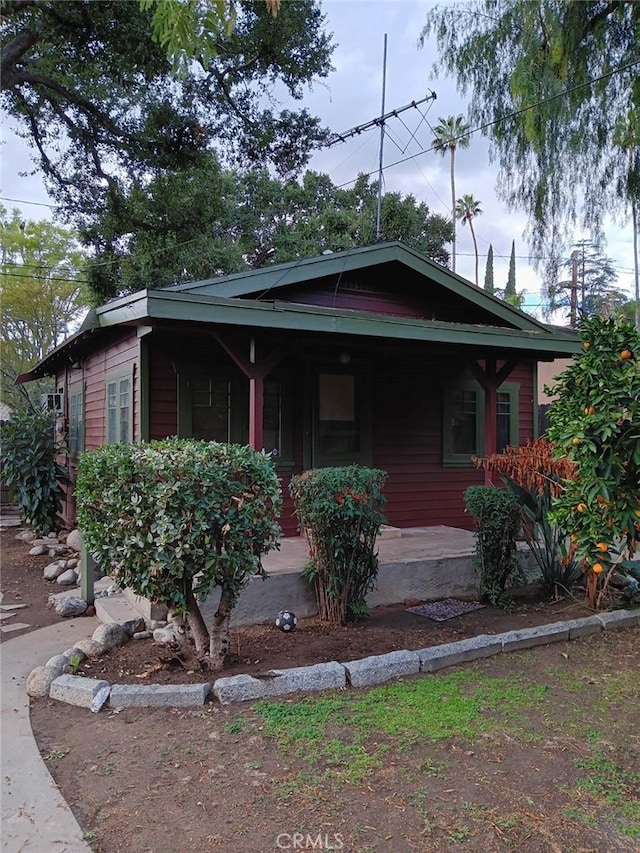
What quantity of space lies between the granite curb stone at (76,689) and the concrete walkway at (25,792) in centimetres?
17

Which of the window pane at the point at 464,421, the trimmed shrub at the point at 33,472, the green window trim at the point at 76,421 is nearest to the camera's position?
the window pane at the point at 464,421

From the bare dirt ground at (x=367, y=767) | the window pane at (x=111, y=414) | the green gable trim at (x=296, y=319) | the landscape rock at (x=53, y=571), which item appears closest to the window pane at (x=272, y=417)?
the green gable trim at (x=296, y=319)

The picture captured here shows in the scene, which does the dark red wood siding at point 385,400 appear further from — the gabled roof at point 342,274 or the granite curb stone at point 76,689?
the granite curb stone at point 76,689

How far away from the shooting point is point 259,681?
131 inches

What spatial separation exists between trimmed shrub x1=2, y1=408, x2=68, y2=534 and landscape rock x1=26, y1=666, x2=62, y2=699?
5.94 m

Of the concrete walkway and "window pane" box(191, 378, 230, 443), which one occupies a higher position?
"window pane" box(191, 378, 230, 443)

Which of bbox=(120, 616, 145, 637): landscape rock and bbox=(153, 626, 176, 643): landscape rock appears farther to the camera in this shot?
bbox=(120, 616, 145, 637): landscape rock

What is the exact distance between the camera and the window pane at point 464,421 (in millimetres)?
8539

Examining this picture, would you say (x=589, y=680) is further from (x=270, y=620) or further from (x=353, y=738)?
(x=270, y=620)

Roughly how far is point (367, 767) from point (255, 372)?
376cm

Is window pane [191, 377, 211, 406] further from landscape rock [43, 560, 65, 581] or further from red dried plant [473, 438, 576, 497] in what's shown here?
red dried plant [473, 438, 576, 497]

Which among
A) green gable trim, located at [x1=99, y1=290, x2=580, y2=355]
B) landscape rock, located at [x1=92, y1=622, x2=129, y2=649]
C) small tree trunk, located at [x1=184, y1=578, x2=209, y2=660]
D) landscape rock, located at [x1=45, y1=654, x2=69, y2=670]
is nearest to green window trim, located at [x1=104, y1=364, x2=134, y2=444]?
green gable trim, located at [x1=99, y1=290, x2=580, y2=355]

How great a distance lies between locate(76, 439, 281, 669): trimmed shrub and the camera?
11.0 ft

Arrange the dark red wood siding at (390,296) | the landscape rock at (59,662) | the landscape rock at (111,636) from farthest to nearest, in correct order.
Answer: the dark red wood siding at (390,296), the landscape rock at (111,636), the landscape rock at (59,662)
